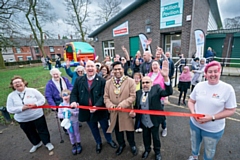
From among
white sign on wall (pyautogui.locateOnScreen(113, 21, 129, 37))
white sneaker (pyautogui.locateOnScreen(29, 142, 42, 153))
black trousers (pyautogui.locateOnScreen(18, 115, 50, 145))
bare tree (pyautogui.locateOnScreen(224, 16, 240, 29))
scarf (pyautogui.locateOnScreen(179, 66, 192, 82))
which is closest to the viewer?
black trousers (pyautogui.locateOnScreen(18, 115, 50, 145))

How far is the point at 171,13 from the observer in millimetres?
8867

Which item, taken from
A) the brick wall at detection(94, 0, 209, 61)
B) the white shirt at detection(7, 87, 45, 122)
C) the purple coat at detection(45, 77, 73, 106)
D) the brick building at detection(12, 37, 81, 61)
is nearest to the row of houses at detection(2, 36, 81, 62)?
the brick building at detection(12, 37, 81, 61)

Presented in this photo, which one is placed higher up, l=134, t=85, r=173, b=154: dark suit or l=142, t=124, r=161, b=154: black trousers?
l=134, t=85, r=173, b=154: dark suit

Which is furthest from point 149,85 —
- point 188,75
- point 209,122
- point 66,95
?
point 188,75

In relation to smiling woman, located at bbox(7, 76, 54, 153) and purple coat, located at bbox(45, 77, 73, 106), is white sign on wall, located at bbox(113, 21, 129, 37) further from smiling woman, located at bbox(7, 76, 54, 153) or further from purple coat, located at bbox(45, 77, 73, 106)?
smiling woman, located at bbox(7, 76, 54, 153)

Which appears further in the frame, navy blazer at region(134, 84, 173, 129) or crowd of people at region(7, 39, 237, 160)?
navy blazer at region(134, 84, 173, 129)

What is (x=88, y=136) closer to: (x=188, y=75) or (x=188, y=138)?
(x=188, y=138)

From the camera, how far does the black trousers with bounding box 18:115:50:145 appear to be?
2.57 meters

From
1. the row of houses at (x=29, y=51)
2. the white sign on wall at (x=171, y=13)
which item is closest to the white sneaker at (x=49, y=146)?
the white sign on wall at (x=171, y=13)

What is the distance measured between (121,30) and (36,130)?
39.6 feet

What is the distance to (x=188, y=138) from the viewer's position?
283 cm

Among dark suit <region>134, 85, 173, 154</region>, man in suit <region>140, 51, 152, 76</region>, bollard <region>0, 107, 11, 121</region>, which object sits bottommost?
bollard <region>0, 107, 11, 121</region>

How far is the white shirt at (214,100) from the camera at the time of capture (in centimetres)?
154

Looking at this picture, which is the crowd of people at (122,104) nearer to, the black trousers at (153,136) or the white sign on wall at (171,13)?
the black trousers at (153,136)
